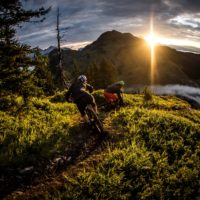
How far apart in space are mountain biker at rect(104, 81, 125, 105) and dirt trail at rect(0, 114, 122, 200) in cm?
620

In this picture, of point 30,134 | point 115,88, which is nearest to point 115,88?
point 115,88

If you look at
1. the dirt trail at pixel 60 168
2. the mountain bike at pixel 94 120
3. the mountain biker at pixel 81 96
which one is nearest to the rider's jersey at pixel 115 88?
the mountain biker at pixel 81 96

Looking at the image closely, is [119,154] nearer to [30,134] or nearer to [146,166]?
[146,166]

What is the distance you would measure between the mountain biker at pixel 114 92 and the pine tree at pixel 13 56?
6837 mm

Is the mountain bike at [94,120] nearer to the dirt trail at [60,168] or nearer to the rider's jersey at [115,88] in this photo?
the dirt trail at [60,168]

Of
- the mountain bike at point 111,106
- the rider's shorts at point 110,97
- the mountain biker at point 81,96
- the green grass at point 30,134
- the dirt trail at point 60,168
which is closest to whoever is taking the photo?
the dirt trail at point 60,168

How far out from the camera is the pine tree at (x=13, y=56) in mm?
13266

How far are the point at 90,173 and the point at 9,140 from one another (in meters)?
4.12

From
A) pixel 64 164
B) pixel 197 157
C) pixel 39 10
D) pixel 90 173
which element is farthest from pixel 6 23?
pixel 197 157

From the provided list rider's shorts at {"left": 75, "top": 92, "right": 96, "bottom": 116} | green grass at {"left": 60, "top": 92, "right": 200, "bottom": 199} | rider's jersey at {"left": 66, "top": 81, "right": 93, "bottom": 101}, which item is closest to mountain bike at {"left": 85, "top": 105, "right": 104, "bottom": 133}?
rider's shorts at {"left": 75, "top": 92, "right": 96, "bottom": 116}

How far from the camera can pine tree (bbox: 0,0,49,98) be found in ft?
43.5

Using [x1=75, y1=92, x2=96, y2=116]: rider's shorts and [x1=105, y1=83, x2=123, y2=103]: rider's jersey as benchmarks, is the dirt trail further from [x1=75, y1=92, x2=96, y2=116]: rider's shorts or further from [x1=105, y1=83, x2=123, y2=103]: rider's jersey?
[x1=105, y1=83, x2=123, y2=103]: rider's jersey

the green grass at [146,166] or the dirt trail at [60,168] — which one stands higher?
the dirt trail at [60,168]

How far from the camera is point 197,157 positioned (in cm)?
1302
